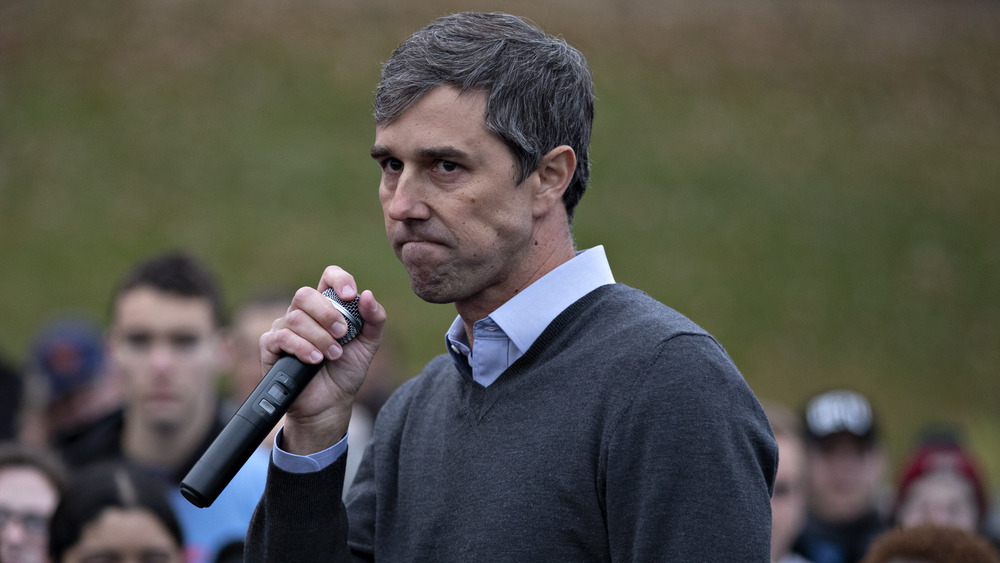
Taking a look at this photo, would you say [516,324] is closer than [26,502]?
Yes

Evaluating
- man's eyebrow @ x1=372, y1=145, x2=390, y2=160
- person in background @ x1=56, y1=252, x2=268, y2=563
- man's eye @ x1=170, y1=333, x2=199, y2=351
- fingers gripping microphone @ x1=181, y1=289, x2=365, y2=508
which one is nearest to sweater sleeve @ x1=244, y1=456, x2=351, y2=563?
fingers gripping microphone @ x1=181, y1=289, x2=365, y2=508

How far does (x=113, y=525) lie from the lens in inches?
140

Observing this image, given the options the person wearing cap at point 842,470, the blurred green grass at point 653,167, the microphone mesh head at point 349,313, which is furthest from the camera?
the blurred green grass at point 653,167

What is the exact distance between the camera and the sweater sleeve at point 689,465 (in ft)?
5.87

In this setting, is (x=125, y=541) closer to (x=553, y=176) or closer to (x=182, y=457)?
(x=182, y=457)

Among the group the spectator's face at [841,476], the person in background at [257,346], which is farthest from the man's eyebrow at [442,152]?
the spectator's face at [841,476]

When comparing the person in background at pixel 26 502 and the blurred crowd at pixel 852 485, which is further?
the blurred crowd at pixel 852 485

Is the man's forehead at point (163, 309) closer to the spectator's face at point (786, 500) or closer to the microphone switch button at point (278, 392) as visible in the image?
the spectator's face at point (786, 500)

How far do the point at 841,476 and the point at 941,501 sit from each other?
55cm

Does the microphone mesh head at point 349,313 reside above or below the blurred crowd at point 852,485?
above

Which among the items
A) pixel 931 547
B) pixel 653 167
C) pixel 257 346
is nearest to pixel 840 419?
pixel 931 547

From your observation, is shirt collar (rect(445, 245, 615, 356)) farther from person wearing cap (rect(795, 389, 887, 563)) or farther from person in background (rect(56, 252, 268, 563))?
person wearing cap (rect(795, 389, 887, 563))

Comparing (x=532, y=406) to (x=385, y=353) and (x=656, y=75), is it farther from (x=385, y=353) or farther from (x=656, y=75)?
(x=656, y=75)

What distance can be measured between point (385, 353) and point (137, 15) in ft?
45.6
